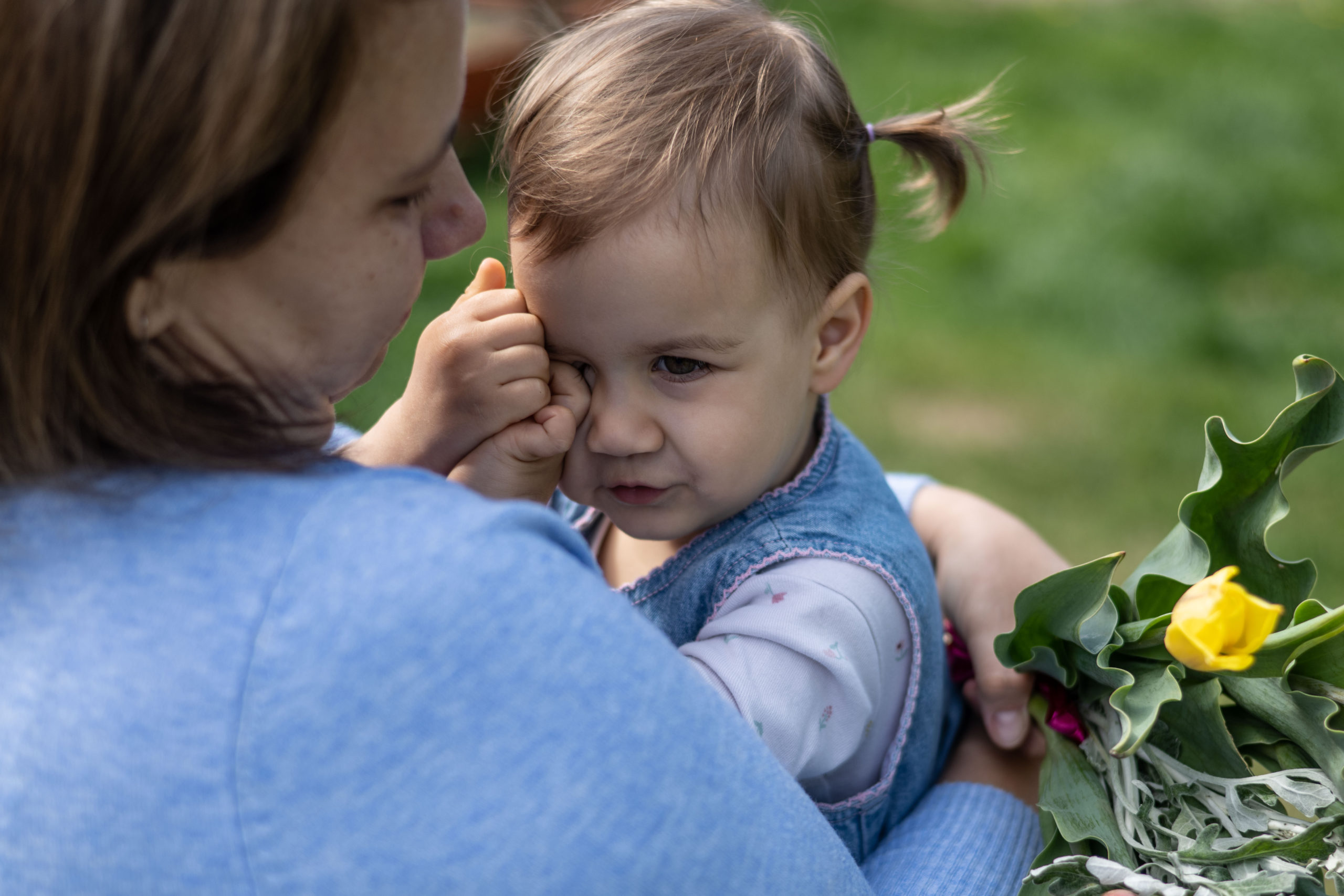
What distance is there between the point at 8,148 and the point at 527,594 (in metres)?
0.51

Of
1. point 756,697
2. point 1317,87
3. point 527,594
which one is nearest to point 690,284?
point 756,697

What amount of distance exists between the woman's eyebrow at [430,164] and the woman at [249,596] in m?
0.05

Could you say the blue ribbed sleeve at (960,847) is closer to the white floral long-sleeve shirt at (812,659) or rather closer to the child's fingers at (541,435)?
the white floral long-sleeve shirt at (812,659)

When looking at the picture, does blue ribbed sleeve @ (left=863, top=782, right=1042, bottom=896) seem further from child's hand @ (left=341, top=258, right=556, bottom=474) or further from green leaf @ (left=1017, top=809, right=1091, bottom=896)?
child's hand @ (left=341, top=258, right=556, bottom=474)

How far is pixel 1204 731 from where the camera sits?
1.31 m

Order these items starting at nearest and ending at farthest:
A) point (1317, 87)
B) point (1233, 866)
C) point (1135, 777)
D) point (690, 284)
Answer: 1. point (1233, 866)
2. point (1135, 777)
3. point (690, 284)
4. point (1317, 87)

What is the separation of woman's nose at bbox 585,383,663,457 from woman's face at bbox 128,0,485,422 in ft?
1.46

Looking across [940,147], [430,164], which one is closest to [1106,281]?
[940,147]

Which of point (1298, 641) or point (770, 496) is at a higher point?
point (1298, 641)

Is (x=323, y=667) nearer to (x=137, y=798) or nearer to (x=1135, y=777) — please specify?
(x=137, y=798)

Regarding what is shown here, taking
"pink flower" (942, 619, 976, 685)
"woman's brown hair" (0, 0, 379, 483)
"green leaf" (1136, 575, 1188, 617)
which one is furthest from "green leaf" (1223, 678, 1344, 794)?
"woman's brown hair" (0, 0, 379, 483)

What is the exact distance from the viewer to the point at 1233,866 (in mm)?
1248

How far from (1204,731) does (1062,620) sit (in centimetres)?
21

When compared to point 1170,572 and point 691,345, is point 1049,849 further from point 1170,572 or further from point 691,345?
point 691,345
